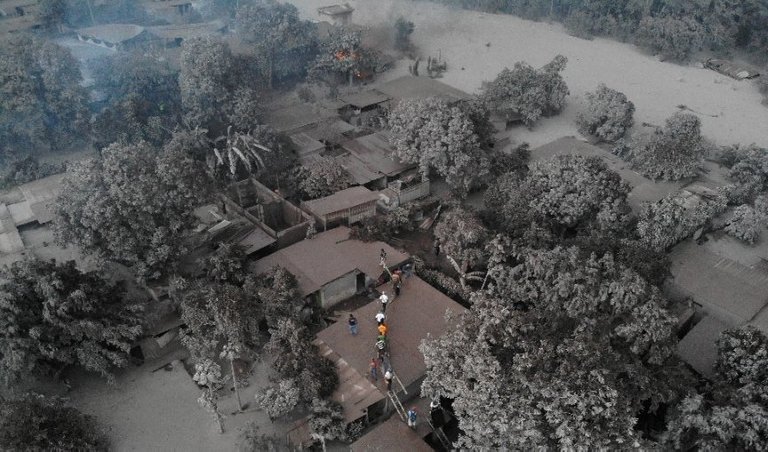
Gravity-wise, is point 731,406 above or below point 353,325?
above

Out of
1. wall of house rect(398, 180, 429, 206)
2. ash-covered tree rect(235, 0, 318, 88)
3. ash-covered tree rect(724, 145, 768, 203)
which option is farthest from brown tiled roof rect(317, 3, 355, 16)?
ash-covered tree rect(724, 145, 768, 203)

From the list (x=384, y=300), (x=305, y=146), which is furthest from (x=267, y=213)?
(x=384, y=300)

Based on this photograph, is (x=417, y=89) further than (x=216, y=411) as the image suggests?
Yes

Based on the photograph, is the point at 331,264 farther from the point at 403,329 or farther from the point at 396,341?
the point at 396,341

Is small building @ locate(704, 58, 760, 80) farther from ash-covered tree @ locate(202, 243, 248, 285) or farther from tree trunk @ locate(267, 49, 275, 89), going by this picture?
ash-covered tree @ locate(202, 243, 248, 285)

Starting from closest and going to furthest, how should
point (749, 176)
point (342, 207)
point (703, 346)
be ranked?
point (703, 346) < point (342, 207) < point (749, 176)

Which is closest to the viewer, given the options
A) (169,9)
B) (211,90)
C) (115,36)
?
(211,90)

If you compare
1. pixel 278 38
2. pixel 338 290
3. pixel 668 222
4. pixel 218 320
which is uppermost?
pixel 278 38
